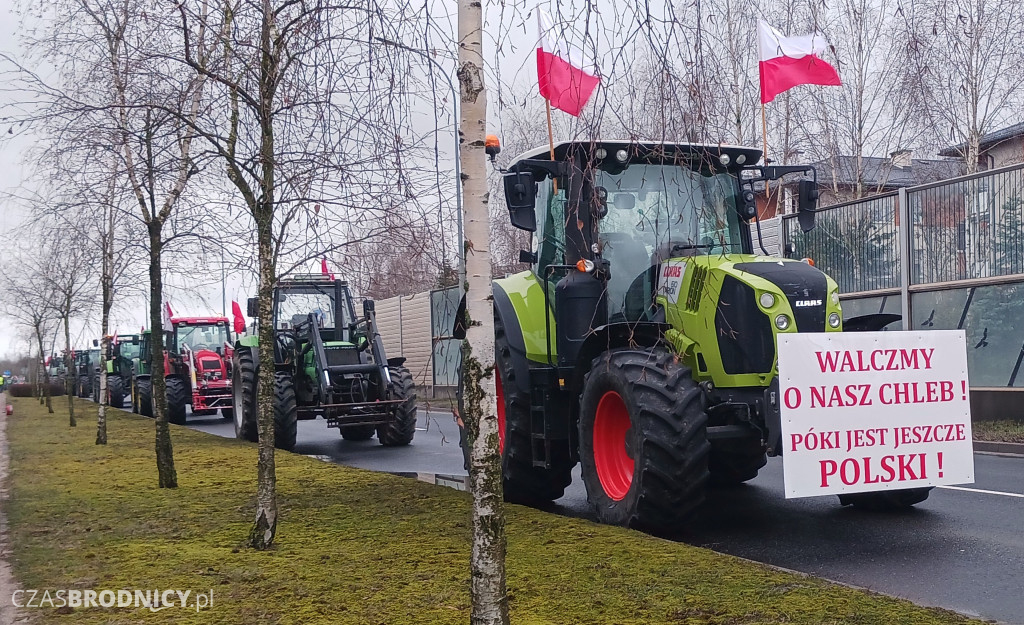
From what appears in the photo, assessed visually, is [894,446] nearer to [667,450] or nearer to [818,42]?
[667,450]

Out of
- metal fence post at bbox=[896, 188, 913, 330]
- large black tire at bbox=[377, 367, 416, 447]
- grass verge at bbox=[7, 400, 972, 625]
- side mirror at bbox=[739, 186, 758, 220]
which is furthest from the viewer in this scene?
metal fence post at bbox=[896, 188, 913, 330]

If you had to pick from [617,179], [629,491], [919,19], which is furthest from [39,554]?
[919,19]

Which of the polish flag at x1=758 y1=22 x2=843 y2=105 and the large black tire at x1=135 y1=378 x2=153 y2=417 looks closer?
the polish flag at x1=758 y1=22 x2=843 y2=105

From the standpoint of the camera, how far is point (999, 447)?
1273cm

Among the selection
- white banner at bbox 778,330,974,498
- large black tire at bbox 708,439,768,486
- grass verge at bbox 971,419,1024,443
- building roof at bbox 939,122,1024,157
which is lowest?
grass verge at bbox 971,419,1024,443

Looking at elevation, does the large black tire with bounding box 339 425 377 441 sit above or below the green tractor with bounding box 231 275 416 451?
below

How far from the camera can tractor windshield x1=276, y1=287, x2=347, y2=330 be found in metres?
17.1

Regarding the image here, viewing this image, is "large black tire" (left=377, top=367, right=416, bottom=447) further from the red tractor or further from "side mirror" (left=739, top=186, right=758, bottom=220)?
"side mirror" (left=739, top=186, right=758, bottom=220)

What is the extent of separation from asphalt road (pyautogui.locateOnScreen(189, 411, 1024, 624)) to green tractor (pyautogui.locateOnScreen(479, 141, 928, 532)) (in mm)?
391

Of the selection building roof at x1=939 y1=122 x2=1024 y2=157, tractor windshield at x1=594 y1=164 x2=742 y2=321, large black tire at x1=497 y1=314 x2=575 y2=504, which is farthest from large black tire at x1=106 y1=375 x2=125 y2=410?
tractor windshield at x1=594 y1=164 x2=742 y2=321

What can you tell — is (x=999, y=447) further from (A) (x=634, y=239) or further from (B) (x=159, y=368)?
(B) (x=159, y=368)

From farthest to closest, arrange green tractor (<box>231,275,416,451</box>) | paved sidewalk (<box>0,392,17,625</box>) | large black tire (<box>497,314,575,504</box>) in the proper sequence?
green tractor (<box>231,275,416,451</box>)
large black tire (<box>497,314,575,504</box>)
paved sidewalk (<box>0,392,17,625</box>)

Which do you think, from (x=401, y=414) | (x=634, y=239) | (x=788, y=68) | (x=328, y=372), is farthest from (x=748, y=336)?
(x=401, y=414)

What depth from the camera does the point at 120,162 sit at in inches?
422
